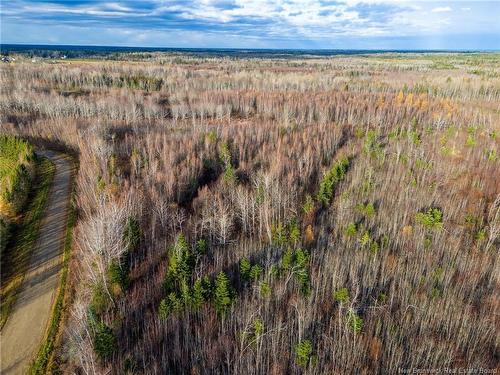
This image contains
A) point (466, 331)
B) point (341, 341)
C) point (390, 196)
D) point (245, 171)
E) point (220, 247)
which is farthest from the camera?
point (245, 171)

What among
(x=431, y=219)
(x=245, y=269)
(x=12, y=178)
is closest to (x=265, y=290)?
(x=245, y=269)

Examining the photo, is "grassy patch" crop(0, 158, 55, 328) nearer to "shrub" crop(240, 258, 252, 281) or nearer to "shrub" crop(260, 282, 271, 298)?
"shrub" crop(240, 258, 252, 281)

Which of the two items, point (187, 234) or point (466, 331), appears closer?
point (466, 331)

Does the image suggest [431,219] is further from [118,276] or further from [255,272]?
[118,276]

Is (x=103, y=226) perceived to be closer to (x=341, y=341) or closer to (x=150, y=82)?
(x=341, y=341)

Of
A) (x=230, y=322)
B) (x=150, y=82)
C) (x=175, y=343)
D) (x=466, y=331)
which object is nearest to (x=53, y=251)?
(x=175, y=343)

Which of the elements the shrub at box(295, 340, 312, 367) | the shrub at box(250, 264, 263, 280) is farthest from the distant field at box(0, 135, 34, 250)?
the shrub at box(295, 340, 312, 367)

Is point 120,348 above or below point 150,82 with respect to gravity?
below

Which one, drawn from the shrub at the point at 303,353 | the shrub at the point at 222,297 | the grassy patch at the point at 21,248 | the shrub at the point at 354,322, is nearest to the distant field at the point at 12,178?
the grassy patch at the point at 21,248
